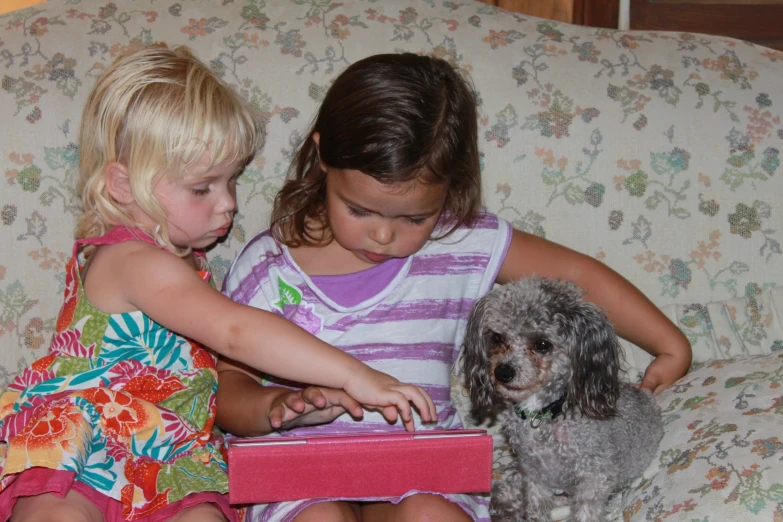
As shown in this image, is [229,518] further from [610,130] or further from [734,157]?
[734,157]

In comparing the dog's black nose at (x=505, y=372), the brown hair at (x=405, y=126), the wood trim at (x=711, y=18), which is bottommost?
the dog's black nose at (x=505, y=372)

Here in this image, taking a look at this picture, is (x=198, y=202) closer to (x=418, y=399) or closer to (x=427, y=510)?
(x=418, y=399)

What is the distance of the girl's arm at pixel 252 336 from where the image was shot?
1480 millimetres

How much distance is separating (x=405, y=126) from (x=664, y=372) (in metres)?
0.83

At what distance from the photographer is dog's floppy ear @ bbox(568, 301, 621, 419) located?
1.60m

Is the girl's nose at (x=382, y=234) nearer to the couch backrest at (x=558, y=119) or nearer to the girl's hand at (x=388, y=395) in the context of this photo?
the girl's hand at (x=388, y=395)

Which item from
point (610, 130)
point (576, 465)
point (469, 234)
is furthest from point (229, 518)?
point (610, 130)

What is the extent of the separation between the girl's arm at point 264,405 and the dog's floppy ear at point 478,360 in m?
0.27

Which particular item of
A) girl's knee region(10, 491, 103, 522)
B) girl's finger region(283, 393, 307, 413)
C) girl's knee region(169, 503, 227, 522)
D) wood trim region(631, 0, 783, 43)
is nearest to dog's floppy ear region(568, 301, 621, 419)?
girl's finger region(283, 393, 307, 413)

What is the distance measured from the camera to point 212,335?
1.55m

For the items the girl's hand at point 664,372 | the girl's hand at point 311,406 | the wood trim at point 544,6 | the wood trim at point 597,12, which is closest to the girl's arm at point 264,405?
the girl's hand at point 311,406

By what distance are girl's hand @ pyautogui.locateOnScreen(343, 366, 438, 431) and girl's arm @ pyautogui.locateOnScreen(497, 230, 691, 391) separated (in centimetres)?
55

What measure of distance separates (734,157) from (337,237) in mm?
1020

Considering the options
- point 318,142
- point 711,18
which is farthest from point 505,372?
point 711,18
